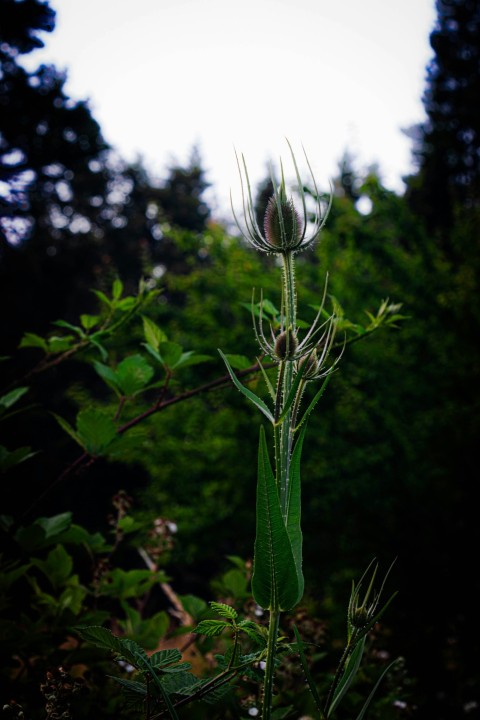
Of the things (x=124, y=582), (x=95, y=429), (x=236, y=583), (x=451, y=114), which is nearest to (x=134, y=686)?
(x=95, y=429)

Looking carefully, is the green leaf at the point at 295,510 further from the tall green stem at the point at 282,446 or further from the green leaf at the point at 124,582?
the green leaf at the point at 124,582

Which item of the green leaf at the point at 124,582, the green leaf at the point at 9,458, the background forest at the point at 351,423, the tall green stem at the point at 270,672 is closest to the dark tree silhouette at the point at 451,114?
the background forest at the point at 351,423

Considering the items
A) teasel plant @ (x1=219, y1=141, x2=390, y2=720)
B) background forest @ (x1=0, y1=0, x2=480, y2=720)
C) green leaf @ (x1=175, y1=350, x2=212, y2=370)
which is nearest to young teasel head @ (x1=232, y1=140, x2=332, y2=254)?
teasel plant @ (x1=219, y1=141, x2=390, y2=720)

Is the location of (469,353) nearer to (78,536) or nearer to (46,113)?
(78,536)

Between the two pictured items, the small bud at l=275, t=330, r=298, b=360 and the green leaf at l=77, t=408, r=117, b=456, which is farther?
the green leaf at l=77, t=408, r=117, b=456

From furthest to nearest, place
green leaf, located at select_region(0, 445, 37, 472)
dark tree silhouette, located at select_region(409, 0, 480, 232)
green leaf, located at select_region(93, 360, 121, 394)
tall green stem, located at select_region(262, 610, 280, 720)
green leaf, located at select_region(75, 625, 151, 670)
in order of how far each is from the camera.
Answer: dark tree silhouette, located at select_region(409, 0, 480, 232), green leaf, located at select_region(93, 360, 121, 394), green leaf, located at select_region(0, 445, 37, 472), green leaf, located at select_region(75, 625, 151, 670), tall green stem, located at select_region(262, 610, 280, 720)

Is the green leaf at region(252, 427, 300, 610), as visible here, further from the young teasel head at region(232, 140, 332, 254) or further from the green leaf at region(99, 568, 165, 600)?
the green leaf at region(99, 568, 165, 600)
